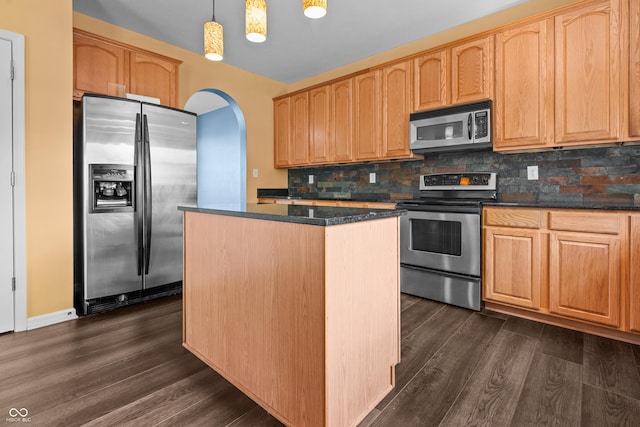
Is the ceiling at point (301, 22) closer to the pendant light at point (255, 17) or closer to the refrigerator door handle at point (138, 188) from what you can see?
the refrigerator door handle at point (138, 188)

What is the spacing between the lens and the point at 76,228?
9.61ft

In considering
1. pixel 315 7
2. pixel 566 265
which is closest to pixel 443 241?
pixel 566 265

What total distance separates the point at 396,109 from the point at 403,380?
2765 mm

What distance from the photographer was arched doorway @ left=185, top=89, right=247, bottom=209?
6.40 metres

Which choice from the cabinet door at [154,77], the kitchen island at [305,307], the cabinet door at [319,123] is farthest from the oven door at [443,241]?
the cabinet door at [154,77]

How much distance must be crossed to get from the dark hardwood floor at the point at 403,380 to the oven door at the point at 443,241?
574 millimetres

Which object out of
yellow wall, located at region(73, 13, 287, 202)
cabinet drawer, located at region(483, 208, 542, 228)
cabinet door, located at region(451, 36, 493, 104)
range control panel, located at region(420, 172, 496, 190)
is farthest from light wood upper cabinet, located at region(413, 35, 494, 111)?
yellow wall, located at region(73, 13, 287, 202)

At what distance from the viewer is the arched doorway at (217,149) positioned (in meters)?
6.40

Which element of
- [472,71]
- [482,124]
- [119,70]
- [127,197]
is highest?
[119,70]

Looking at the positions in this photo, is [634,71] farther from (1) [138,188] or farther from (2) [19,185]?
(2) [19,185]

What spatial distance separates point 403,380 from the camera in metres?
1.76

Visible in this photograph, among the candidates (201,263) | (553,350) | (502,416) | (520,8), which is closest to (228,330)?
(201,263)

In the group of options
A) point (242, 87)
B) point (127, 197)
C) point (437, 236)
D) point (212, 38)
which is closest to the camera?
point (212, 38)

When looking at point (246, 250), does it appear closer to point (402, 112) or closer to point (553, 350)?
point (553, 350)
